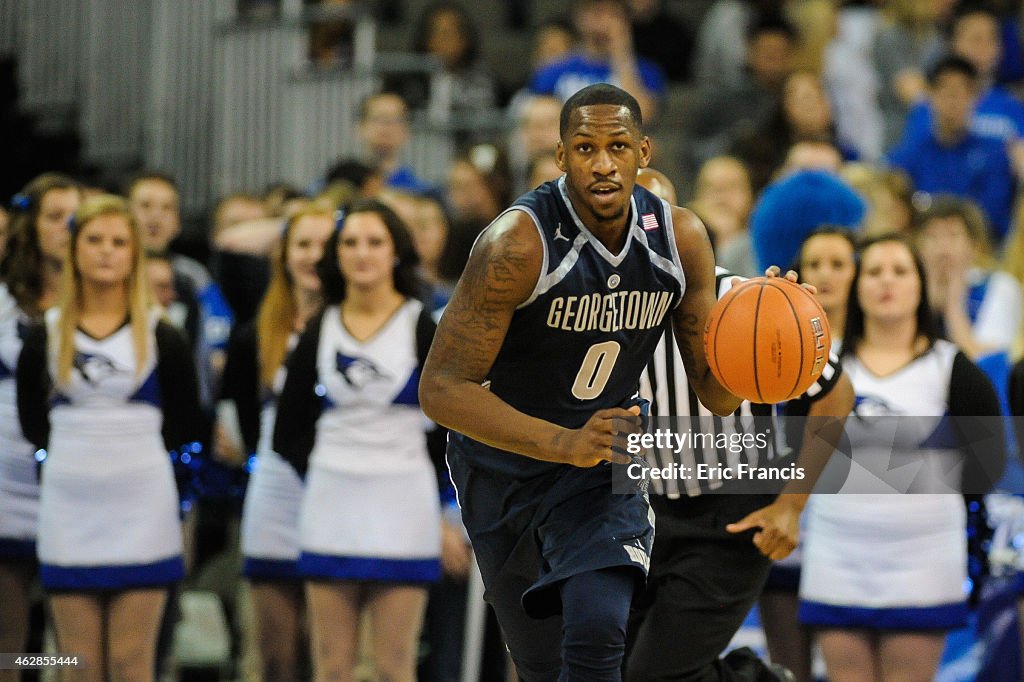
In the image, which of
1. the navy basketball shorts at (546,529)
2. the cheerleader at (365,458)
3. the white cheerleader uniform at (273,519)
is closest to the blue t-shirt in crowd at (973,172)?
the cheerleader at (365,458)

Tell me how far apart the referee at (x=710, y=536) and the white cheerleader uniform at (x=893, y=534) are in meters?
0.67

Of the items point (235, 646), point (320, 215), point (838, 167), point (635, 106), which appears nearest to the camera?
point (635, 106)

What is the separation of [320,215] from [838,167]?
307 centimetres

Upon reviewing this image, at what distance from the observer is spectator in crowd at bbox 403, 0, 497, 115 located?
1096 cm

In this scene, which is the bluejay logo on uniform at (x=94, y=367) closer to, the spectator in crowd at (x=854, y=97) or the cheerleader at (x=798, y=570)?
the cheerleader at (x=798, y=570)

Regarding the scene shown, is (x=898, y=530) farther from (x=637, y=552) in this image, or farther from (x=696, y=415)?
(x=637, y=552)

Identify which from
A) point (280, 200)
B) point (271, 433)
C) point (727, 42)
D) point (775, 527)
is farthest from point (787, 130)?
point (775, 527)

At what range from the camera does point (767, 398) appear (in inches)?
168

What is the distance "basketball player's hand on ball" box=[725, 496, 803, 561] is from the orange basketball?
24.6 inches

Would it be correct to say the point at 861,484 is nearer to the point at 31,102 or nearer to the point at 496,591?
the point at 496,591

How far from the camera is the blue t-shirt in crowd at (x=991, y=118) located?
9609mm

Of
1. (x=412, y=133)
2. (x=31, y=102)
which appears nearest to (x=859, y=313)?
(x=412, y=133)

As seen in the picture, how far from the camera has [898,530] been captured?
5.61 meters

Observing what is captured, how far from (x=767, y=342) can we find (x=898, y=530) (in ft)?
5.62
